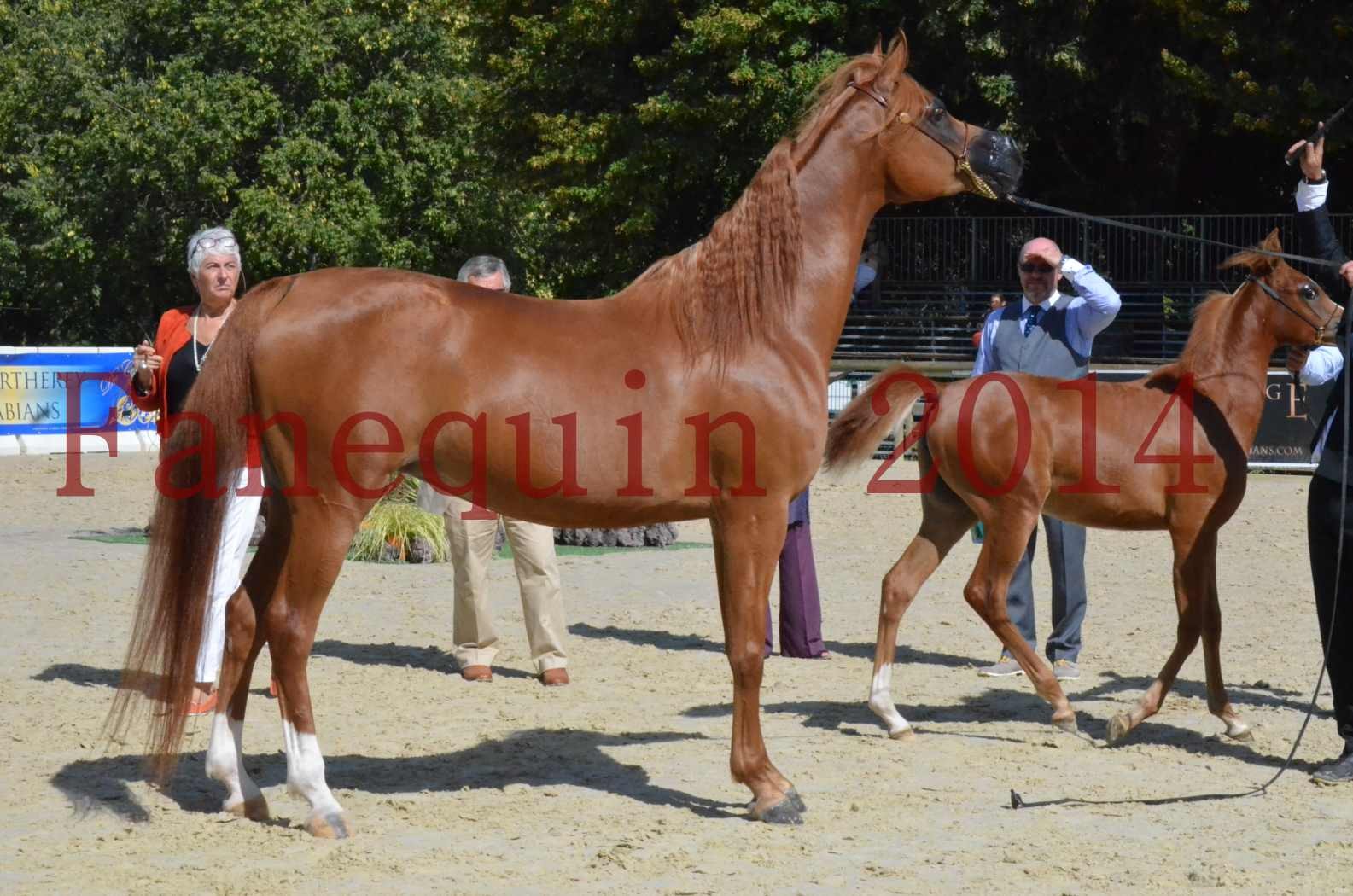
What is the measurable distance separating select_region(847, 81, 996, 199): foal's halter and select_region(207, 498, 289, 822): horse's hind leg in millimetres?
2572

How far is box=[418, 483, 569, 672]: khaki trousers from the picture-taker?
7770 mm

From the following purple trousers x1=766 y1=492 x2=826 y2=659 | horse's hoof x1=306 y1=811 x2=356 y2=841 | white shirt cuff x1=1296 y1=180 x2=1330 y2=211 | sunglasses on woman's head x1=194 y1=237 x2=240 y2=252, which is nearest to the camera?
horse's hoof x1=306 y1=811 x2=356 y2=841

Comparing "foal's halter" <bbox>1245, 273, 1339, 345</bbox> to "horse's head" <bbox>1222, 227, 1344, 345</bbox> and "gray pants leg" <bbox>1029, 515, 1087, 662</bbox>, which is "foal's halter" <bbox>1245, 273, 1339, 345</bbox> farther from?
"gray pants leg" <bbox>1029, 515, 1087, 662</bbox>

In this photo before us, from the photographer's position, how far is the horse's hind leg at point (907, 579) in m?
6.67

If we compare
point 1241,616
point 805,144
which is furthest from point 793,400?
point 1241,616

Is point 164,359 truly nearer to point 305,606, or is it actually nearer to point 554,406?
point 305,606

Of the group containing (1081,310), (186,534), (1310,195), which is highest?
(1310,195)

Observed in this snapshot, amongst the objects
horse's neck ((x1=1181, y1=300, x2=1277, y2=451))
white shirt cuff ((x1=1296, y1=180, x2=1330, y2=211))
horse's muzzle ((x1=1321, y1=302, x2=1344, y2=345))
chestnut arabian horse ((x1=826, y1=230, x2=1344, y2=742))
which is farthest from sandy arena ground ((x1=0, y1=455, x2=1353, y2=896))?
white shirt cuff ((x1=1296, y1=180, x2=1330, y2=211))

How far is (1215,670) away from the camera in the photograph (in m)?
6.64

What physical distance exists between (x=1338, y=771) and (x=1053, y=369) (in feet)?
9.09

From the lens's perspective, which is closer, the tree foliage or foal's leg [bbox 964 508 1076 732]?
foal's leg [bbox 964 508 1076 732]

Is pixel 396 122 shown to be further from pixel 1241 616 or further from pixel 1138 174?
pixel 1241 616

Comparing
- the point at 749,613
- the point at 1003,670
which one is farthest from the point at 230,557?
the point at 1003,670

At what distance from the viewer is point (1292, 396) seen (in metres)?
17.2
